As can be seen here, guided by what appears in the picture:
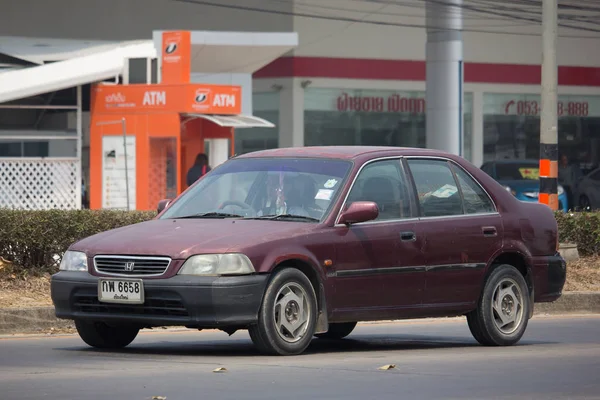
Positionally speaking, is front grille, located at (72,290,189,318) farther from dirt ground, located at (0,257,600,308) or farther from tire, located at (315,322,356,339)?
dirt ground, located at (0,257,600,308)

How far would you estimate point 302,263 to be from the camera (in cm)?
1055

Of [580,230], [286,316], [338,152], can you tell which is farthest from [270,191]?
[580,230]

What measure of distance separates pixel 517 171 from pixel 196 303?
93.7 feet

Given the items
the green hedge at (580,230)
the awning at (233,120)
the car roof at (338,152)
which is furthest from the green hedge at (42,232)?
the awning at (233,120)

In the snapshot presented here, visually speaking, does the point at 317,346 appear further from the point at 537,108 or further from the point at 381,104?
the point at 537,108

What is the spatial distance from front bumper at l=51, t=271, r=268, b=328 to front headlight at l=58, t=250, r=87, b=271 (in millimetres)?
226

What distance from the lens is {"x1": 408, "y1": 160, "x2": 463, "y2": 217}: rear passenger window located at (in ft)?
38.0

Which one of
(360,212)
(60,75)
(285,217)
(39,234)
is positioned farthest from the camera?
(60,75)

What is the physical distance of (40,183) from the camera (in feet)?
91.3

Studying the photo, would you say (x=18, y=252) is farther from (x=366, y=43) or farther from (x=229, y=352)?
(x=366, y=43)

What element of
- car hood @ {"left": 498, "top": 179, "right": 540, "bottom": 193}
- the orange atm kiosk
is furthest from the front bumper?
car hood @ {"left": 498, "top": 179, "right": 540, "bottom": 193}

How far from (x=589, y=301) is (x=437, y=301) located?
508cm

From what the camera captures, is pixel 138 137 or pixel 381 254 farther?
pixel 138 137

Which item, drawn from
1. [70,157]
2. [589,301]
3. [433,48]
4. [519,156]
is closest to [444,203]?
[589,301]
